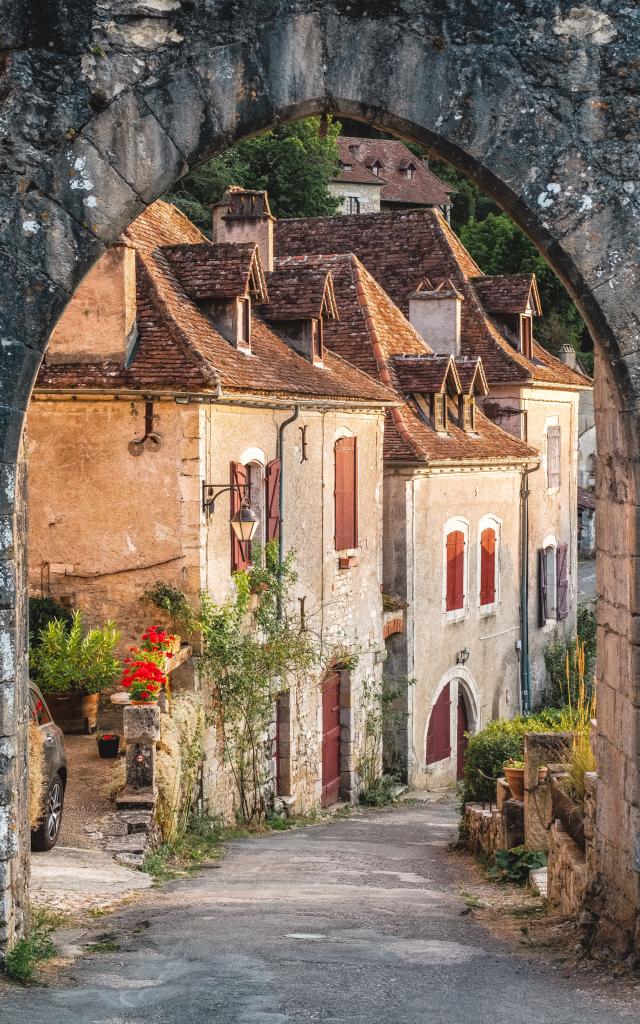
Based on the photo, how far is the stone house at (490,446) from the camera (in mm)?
21906

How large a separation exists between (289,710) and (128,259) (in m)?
6.20

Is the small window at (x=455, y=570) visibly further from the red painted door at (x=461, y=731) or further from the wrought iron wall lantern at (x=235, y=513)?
the wrought iron wall lantern at (x=235, y=513)

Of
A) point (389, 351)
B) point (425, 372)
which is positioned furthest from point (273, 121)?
point (389, 351)

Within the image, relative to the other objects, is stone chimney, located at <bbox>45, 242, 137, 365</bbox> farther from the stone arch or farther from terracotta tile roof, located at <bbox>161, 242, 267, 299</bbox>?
the stone arch

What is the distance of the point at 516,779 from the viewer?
11.3 meters

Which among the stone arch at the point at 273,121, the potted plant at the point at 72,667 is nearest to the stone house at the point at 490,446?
the potted plant at the point at 72,667

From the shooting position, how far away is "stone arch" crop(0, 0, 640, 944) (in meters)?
5.47

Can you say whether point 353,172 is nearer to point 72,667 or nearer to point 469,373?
point 469,373

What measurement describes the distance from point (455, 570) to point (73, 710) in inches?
383

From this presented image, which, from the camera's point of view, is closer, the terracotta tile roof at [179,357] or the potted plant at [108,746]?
the potted plant at [108,746]

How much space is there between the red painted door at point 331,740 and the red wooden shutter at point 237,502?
3.57m

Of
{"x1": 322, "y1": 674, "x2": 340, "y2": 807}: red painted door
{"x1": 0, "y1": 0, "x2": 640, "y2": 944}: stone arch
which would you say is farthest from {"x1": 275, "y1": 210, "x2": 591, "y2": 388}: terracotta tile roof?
{"x1": 0, "y1": 0, "x2": 640, "y2": 944}: stone arch

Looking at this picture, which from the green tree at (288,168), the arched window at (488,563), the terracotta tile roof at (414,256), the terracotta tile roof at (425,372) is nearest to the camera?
the terracotta tile roof at (425,372)

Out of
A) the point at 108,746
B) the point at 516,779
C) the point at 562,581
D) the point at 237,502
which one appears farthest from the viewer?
the point at 562,581
